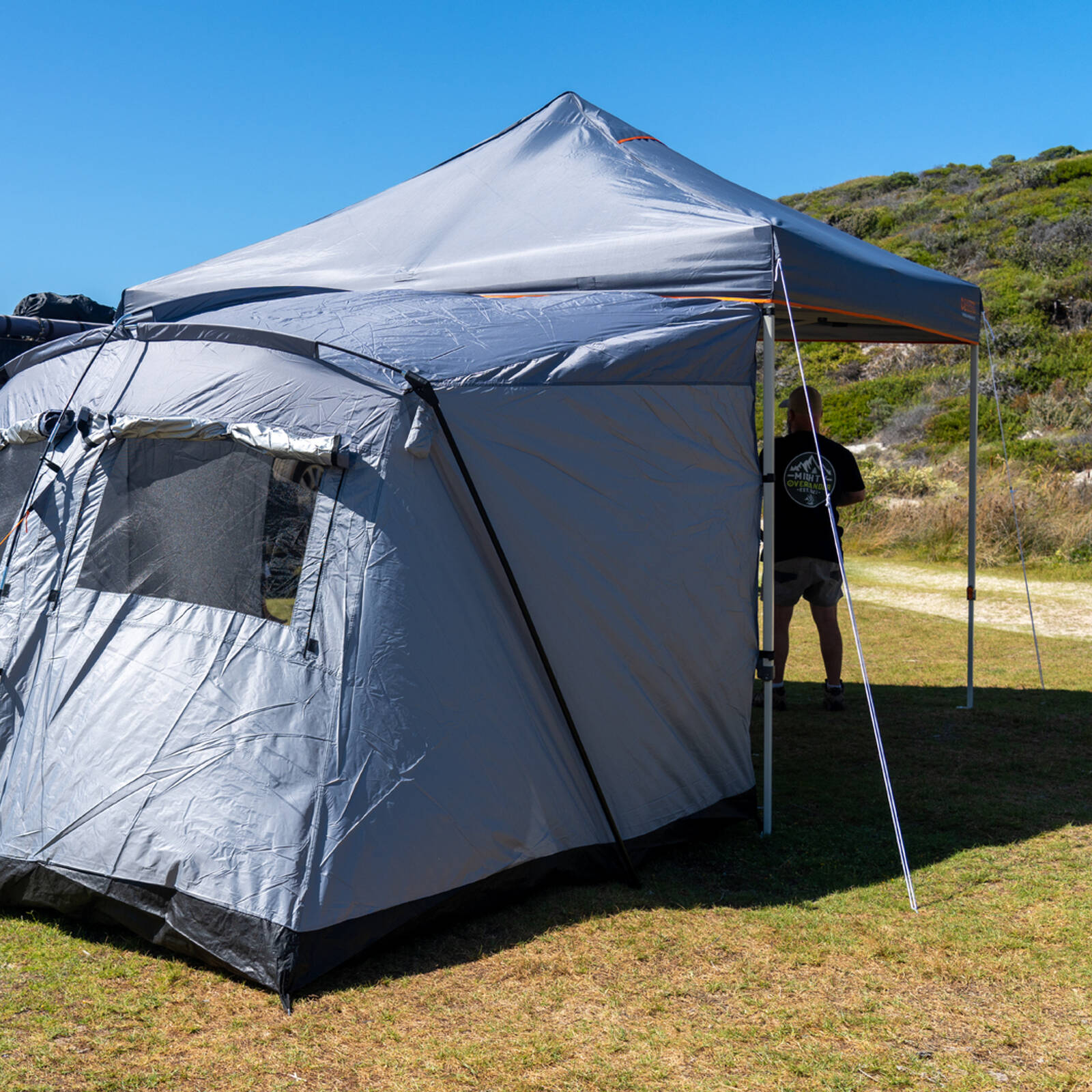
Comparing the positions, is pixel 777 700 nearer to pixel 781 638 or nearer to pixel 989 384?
pixel 781 638

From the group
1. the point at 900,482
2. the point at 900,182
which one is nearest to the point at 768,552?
the point at 900,482

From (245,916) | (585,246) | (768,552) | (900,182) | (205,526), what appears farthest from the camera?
(900,182)

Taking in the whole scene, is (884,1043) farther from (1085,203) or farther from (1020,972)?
(1085,203)

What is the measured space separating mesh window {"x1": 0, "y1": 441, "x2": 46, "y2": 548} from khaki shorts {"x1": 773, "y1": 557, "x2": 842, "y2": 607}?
4.08 metres

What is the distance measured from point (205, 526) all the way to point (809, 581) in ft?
13.0

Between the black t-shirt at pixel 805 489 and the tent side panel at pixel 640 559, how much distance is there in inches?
74.8

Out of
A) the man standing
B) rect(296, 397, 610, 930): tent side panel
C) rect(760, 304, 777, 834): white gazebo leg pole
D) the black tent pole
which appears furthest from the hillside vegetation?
rect(296, 397, 610, 930): tent side panel

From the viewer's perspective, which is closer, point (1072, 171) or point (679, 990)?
point (679, 990)

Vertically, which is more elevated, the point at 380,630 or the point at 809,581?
the point at 809,581

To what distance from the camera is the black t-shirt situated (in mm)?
6570

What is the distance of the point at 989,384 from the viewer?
18.8 m

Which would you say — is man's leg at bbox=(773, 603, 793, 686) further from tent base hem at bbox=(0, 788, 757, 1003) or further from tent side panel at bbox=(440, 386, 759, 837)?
tent base hem at bbox=(0, 788, 757, 1003)

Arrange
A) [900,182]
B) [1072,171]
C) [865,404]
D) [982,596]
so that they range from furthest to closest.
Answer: [900,182] → [1072,171] → [865,404] → [982,596]

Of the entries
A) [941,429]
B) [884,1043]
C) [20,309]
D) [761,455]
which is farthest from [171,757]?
[941,429]
